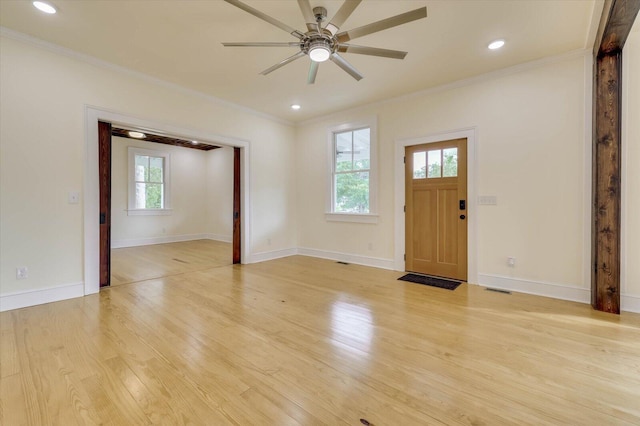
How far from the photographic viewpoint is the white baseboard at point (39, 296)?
2879 millimetres

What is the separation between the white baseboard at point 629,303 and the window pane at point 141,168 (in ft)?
29.8

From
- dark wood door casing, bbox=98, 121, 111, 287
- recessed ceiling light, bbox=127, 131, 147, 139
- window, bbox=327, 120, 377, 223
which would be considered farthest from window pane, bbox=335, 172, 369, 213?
recessed ceiling light, bbox=127, 131, 147, 139

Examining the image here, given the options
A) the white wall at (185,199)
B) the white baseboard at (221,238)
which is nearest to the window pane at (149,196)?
the white wall at (185,199)

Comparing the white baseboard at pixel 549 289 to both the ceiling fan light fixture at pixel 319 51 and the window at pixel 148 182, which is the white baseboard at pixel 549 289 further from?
the window at pixel 148 182

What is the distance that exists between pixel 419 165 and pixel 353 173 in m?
1.25

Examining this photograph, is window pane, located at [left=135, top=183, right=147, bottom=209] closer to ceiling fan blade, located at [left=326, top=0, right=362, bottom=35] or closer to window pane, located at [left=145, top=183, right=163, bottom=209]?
window pane, located at [left=145, top=183, right=163, bottom=209]

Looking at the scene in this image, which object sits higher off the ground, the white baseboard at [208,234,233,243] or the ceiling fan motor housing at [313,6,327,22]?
the ceiling fan motor housing at [313,6,327,22]

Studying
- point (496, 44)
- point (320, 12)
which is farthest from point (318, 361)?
point (496, 44)

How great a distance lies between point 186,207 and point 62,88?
5.25 metres

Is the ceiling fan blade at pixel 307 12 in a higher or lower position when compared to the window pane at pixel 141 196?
higher

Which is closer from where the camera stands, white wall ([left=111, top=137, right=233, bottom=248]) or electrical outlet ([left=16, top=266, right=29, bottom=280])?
electrical outlet ([left=16, top=266, right=29, bottom=280])

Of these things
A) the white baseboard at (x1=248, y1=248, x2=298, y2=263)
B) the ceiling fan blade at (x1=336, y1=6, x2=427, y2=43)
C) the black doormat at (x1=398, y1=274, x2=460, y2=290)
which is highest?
the ceiling fan blade at (x1=336, y1=6, x2=427, y2=43)

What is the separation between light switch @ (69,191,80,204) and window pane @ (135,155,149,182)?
173 inches

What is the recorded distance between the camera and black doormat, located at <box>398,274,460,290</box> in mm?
3768
